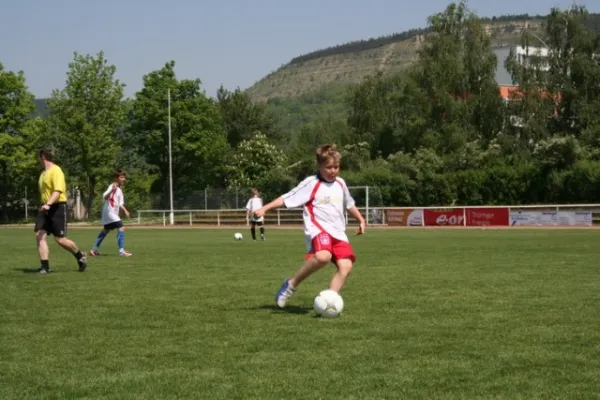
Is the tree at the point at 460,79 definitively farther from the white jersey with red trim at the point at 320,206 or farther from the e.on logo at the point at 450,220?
the white jersey with red trim at the point at 320,206

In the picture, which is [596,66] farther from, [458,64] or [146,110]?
[146,110]

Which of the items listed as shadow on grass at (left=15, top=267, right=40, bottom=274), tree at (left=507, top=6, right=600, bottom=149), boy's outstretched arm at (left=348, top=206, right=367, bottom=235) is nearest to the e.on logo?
tree at (left=507, top=6, right=600, bottom=149)

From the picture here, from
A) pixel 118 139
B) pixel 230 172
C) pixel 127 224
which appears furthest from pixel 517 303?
pixel 230 172

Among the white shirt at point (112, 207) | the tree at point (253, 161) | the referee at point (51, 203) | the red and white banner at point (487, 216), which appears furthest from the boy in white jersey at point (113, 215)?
the tree at point (253, 161)

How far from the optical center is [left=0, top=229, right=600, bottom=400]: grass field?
5543mm

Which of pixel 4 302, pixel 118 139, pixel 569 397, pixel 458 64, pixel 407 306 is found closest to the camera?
pixel 569 397

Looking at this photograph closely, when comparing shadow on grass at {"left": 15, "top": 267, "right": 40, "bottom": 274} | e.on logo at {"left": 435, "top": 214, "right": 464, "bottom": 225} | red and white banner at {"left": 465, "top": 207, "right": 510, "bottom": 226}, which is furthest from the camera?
e.on logo at {"left": 435, "top": 214, "right": 464, "bottom": 225}

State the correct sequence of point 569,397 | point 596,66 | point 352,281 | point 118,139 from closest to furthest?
point 569,397, point 352,281, point 596,66, point 118,139

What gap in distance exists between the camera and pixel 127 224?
2340 inches

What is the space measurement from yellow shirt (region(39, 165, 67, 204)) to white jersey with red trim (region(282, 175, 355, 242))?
5.82m

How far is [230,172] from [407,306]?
70976 millimetres

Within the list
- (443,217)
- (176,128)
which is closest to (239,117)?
(176,128)

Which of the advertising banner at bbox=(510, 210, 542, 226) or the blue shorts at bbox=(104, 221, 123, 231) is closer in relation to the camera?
the blue shorts at bbox=(104, 221, 123, 231)

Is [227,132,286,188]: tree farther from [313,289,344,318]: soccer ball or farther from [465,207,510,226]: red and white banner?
[313,289,344,318]: soccer ball
